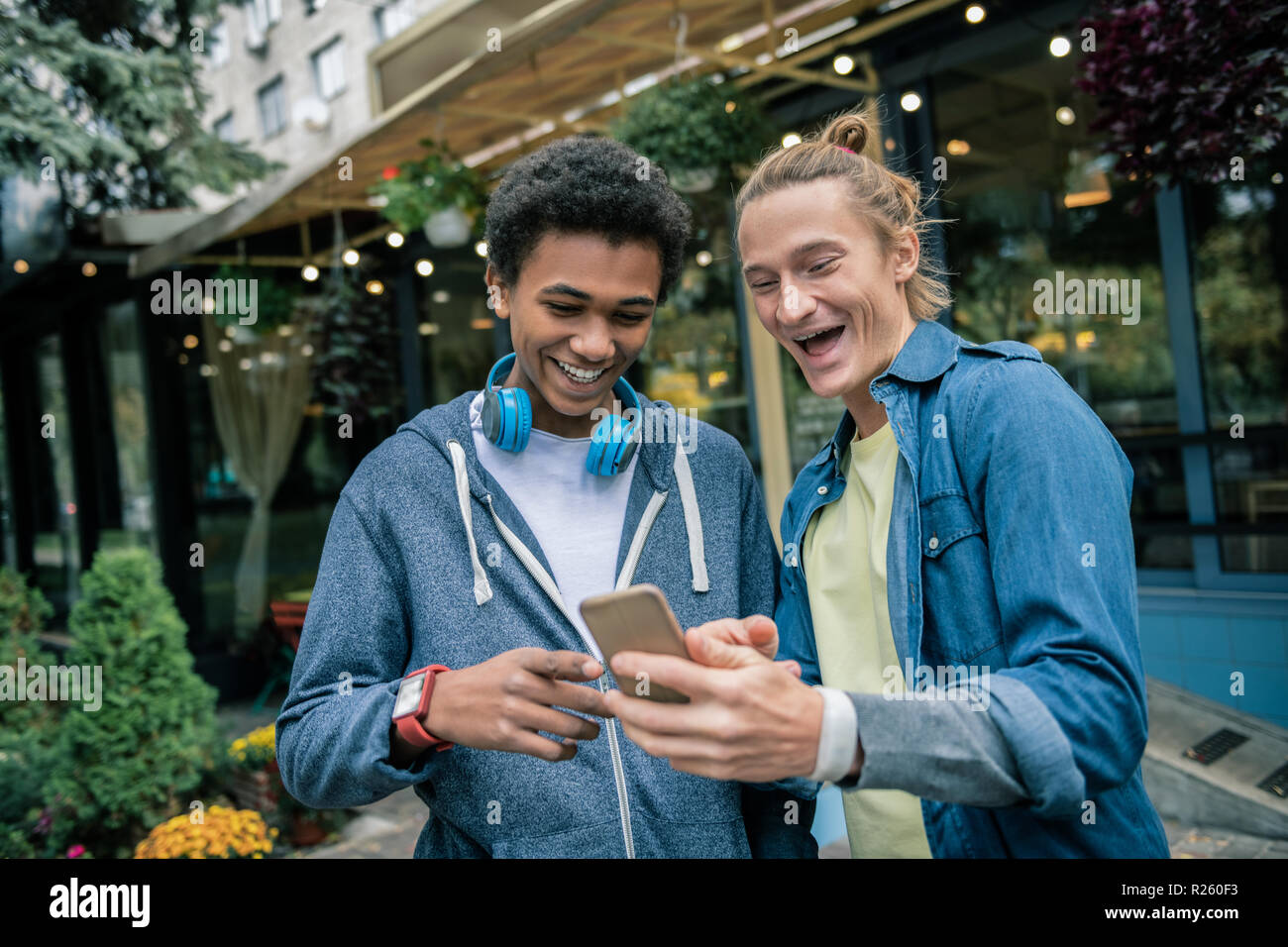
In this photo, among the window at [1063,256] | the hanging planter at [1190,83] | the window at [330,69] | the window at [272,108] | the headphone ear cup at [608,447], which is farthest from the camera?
the window at [272,108]

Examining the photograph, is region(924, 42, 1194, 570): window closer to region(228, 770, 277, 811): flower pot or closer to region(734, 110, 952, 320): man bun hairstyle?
region(734, 110, 952, 320): man bun hairstyle

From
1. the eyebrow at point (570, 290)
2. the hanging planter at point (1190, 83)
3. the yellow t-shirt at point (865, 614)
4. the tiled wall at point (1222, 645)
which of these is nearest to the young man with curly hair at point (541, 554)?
the eyebrow at point (570, 290)

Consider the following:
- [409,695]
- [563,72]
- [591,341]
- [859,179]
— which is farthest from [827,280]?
[563,72]

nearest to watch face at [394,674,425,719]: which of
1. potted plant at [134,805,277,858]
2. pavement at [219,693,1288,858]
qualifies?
pavement at [219,693,1288,858]

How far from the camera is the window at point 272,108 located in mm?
18266

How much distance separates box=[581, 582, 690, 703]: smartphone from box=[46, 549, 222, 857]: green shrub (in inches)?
173

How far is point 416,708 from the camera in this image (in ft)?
3.82

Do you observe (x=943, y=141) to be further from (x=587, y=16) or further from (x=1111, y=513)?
(x=1111, y=513)

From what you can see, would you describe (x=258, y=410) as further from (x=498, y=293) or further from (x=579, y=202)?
(x=579, y=202)

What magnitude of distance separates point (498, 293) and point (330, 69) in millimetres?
17642

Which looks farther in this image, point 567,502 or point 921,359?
point 567,502

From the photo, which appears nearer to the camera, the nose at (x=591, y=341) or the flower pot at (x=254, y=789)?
the nose at (x=591, y=341)

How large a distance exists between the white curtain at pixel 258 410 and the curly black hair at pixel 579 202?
7390mm

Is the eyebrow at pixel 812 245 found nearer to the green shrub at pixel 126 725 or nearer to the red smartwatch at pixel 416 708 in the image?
the red smartwatch at pixel 416 708
